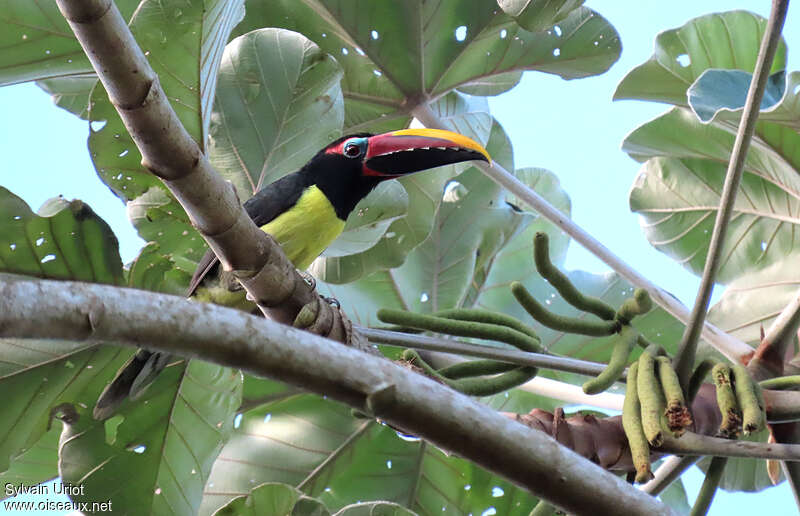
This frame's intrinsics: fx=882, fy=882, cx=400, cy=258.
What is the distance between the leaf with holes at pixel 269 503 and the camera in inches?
84.5

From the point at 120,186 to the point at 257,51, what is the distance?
2.03 feet

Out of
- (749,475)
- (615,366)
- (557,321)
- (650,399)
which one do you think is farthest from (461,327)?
(749,475)

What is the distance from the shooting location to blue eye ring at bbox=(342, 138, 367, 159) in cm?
333

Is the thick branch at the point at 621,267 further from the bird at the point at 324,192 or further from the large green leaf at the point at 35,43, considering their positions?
the large green leaf at the point at 35,43

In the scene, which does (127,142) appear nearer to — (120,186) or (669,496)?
(120,186)

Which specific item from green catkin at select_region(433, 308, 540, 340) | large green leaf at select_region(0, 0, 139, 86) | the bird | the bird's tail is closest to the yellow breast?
the bird

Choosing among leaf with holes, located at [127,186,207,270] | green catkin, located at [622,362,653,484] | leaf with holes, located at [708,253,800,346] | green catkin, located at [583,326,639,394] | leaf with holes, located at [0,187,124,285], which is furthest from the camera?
leaf with holes, located at [708,253,800,346]

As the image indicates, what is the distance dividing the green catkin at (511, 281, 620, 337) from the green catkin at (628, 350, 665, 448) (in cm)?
18

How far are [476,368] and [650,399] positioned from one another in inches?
21.3

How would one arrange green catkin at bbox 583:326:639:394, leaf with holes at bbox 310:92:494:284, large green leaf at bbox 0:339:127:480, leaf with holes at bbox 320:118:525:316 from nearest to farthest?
green catkin at bbox 583:326:639:394 < large green leaf at bbox 0:339:127:480 < leaf with holes at bbox 310:92:494:284 < leaf with holes at bbox 320:118:525:316

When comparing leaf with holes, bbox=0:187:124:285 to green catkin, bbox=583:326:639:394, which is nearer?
green catkin, bbox=583:326:639:394

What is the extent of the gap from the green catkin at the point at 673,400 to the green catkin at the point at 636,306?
0.18 metres

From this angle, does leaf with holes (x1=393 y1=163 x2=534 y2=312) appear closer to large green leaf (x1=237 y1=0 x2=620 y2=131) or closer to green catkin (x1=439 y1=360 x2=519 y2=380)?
large green leaf (x1=237 y1=0 x2=620 y2=131)

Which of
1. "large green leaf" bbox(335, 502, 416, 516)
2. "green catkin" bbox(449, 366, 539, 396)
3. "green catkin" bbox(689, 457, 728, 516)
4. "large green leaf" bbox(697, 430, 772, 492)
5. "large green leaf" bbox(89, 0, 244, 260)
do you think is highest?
"large green leaf" bbox(89, 0, 244, 260)
